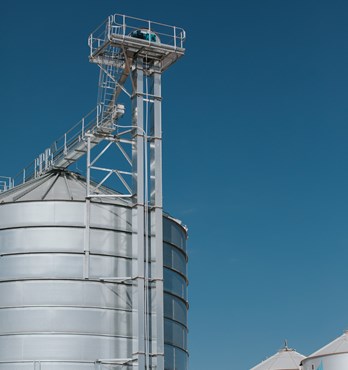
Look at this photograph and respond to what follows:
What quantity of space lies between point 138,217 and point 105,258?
1.79m

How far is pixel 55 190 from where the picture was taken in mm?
29500

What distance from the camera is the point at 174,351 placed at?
29.0 m

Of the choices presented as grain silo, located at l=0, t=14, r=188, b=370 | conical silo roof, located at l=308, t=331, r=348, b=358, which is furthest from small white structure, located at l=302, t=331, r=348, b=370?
grain silo, located at l=0, t=14, r=188, b=370

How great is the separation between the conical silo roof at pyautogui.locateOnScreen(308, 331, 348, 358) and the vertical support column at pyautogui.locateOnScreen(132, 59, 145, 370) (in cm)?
2614

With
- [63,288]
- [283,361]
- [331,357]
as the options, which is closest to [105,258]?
[63,288]

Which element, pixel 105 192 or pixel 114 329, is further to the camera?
pixel 105 192

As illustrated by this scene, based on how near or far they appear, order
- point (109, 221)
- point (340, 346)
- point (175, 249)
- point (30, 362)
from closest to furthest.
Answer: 1. point (30, 362)
2. point (109, 221)
3. point (175, 249)
4. point (340, 346)

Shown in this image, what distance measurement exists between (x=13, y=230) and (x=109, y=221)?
321 cm

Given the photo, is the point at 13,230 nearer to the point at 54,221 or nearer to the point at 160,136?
the point at 54,221

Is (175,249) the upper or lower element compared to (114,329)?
upper

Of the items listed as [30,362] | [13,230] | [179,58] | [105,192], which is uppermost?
[179,58]

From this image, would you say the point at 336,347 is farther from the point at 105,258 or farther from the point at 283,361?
the point at 105,258

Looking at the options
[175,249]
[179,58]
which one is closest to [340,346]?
[175,249]

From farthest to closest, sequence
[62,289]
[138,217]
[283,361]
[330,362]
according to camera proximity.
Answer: [283,361] < [330,362] < [138,217] < [62,289]
